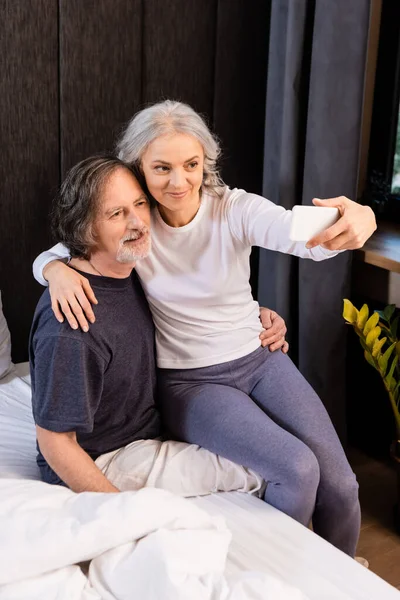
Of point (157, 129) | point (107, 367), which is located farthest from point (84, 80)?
point (107, 367)

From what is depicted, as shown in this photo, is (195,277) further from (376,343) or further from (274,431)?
(376,343)

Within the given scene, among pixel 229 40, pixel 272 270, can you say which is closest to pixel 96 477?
pixel 272 270

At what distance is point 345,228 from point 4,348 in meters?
1.11

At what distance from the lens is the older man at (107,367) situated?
60.1 inches

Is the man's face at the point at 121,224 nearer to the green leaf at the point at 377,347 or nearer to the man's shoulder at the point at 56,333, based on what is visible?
the man's shoulder at the point at 56,333

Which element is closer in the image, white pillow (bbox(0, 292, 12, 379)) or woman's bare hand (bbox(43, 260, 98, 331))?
woman's bare hand (bbox(43, 260, 98, 331))

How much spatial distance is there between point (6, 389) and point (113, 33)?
1082 mm

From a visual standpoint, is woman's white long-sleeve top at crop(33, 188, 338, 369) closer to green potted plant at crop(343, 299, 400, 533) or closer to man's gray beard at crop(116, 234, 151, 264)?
man's gray beard at crop(116, 234, 151, 264)

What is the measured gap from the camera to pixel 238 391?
1.77 metres

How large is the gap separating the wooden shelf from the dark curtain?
0.21 ft

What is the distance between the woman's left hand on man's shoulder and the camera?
4.76 ft

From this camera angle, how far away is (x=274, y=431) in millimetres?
1635

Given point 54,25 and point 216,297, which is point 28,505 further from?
point 54,25

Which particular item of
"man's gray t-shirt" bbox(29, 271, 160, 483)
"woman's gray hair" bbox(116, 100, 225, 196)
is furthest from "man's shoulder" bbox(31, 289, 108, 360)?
"woman's gray hair" bbox(116, 100, 225, 196)
